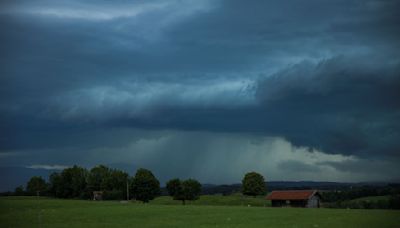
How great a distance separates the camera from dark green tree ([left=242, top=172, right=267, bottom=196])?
150m

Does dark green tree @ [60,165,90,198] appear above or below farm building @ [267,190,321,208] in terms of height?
above

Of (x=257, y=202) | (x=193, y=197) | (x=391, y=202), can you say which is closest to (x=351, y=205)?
(x=391, y=202)

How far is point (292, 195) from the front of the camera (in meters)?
130

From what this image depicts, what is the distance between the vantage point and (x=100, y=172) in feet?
594

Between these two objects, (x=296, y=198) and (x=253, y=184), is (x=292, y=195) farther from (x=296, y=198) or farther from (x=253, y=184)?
(x=253, y=184)

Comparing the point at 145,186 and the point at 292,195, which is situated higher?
the point at 145,186

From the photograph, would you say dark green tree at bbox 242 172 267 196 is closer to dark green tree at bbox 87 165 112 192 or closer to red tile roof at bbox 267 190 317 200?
red tile roof at bbox 267 190 317 200

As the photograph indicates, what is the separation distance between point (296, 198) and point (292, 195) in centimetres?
293

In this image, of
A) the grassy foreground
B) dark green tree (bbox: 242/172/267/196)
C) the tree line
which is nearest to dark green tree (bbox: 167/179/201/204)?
the tree line

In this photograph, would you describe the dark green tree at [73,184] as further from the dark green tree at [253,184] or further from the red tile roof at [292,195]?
the red tile roof at [292,195]

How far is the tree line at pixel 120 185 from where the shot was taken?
478 feet

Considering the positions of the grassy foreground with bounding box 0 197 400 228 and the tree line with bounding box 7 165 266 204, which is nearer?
the grassy foreground with bounding box 0 197 400 228

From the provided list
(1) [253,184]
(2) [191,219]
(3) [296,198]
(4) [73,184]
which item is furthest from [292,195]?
(4) [73,184]

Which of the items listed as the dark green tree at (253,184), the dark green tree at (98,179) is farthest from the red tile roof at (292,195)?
the dark green tree at (98,179)
